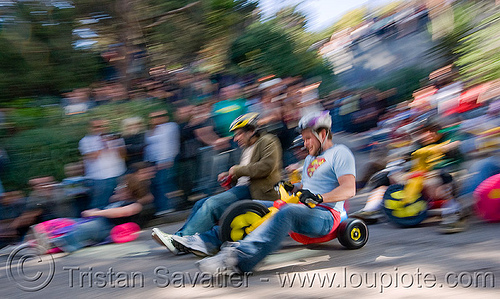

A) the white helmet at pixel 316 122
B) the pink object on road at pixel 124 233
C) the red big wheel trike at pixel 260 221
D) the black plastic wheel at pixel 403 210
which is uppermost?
the white helmet at pixel 316 122

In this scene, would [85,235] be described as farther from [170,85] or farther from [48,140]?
[170,85]

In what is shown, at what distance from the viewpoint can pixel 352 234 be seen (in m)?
→ 3.57

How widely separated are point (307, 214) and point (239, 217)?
0.57 metres

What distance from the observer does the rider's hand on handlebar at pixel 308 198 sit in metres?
3.17

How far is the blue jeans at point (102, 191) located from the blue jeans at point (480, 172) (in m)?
3.40

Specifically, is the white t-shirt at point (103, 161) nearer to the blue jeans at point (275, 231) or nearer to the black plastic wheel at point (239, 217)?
the black plastic wheel at point (239, 217)

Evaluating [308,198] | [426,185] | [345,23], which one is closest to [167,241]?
[308,198]

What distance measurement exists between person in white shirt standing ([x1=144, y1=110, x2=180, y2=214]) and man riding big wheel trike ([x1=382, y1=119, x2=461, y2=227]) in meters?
2.47

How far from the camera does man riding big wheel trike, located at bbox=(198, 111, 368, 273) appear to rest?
3.04 m

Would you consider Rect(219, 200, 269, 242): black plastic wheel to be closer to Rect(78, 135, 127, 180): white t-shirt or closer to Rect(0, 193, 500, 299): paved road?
Rect(0, 193, 500, 299): paved road

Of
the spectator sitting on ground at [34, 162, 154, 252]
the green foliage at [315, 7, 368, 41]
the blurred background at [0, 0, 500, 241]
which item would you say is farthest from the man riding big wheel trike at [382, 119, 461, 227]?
the green foliage at [315, 7, 368, 41]

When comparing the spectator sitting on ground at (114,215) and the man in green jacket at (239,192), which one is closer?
the man in green jacket at (239,192)

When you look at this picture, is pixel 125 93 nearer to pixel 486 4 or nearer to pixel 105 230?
pixel 105 230

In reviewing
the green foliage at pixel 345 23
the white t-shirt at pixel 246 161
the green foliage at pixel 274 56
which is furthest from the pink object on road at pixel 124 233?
the green foliage at pixel 345 23
